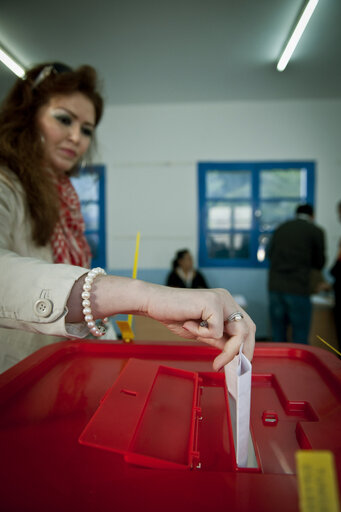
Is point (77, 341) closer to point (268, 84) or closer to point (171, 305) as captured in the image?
point (171, 305)

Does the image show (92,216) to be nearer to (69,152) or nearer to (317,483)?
(69,152)

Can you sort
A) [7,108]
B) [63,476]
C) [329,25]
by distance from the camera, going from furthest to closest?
[329,25] → [7,108] → [63,476]

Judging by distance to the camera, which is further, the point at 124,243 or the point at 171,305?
the point at 124,243

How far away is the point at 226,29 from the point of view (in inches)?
79.2

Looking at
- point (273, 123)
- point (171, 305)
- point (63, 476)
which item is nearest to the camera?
point (63, 476)

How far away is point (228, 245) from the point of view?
340 centimetres

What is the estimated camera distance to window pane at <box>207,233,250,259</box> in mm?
3373

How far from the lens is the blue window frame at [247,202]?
131 inches

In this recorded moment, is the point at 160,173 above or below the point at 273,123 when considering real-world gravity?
below

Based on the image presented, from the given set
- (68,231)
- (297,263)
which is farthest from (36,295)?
(297,263)

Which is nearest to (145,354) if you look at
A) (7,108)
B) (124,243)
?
(7,108)

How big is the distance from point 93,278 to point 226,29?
2.21 m

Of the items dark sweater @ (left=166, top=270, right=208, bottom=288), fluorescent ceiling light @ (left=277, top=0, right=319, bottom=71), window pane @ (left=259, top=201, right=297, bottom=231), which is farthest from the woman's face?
window pane @ (left=259, top=201, right=297, bottom=231)

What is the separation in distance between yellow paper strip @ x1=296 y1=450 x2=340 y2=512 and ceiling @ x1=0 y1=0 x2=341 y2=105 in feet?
6.17
